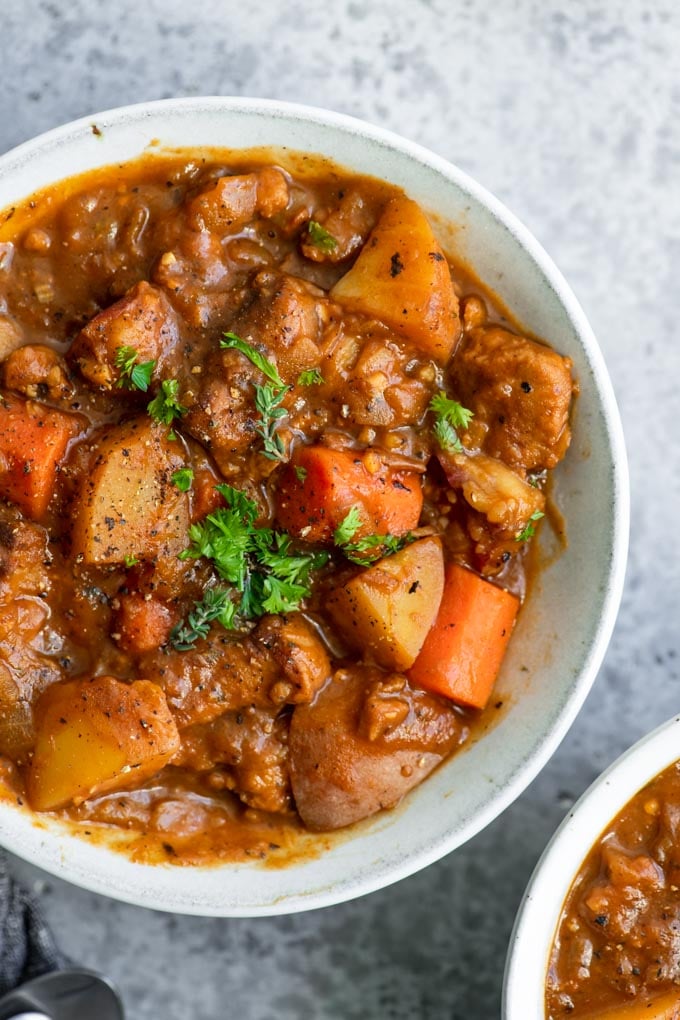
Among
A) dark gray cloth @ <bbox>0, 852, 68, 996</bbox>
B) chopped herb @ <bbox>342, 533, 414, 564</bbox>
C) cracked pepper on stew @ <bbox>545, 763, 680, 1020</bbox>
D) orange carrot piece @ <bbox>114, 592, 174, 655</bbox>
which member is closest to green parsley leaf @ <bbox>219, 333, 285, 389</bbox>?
chopped herb @ <bbox>342, 533, 414, 564</bbox>

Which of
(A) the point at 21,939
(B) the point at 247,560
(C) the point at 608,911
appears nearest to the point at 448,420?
(B) the point at 247,560

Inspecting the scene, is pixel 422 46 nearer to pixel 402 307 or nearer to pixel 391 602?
pixel 402 307

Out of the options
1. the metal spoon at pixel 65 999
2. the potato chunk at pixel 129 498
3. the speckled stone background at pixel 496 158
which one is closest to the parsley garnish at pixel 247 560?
the potato chunk at pixel 129 498

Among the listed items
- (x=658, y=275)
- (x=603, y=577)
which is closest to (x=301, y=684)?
(x=603, y=577)

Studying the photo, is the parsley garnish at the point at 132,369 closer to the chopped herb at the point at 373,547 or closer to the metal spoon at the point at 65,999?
the chopped herb at the point at 373,547

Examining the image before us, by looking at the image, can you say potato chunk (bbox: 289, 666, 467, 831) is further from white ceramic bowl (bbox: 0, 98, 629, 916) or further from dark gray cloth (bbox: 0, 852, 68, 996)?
dark gray cloth (bbox: 0, 852, 68, 996)
